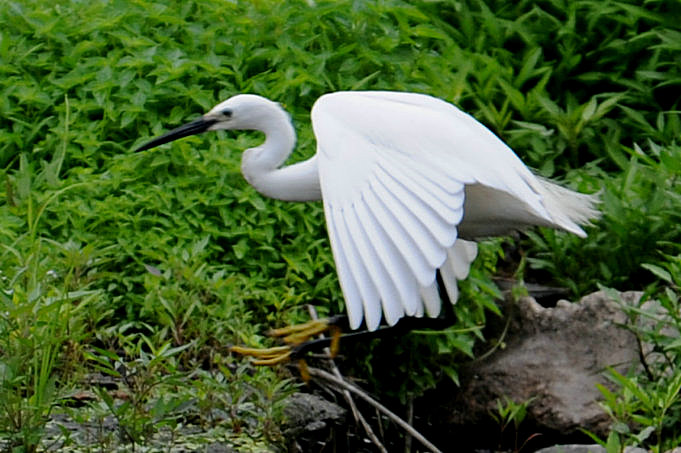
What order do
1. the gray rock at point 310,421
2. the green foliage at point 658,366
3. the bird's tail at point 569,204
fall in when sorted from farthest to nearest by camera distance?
the bird's tail at point 569,204 → the gray rock at point 310,421 → the green foliage at point 658,366

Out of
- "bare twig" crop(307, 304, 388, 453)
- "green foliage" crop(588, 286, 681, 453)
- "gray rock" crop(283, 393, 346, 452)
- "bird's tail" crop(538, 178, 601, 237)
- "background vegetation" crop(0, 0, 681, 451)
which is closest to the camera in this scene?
"green foliage" crop(588, 286, 681, 453)

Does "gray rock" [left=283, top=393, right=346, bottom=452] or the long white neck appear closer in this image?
"gray rock" [left=283, top=393, right=346, bottom=452]

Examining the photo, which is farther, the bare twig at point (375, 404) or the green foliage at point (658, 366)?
the bare twig at point (375, 404)

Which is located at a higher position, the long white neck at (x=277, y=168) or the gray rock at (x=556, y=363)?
the long white neck at (x=277, y=168)

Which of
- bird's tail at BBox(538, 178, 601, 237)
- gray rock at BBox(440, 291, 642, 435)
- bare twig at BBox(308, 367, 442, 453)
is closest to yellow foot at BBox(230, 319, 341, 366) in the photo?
Result: bare twig at BBox(308, 367, 442, 453)

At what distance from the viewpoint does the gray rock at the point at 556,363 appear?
16.1 feet

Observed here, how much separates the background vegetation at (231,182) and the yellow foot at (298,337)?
0.38ft

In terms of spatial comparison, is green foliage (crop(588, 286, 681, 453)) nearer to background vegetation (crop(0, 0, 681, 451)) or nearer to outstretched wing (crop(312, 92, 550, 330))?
background vegetation (crop(0, 0, 681, 451))

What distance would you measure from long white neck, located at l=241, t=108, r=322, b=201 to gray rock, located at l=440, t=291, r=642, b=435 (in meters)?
1.03

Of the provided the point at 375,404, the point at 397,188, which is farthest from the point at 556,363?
the point at 397,188

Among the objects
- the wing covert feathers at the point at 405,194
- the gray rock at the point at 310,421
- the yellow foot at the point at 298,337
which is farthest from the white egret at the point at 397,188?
the gray rock at the point at 310,421

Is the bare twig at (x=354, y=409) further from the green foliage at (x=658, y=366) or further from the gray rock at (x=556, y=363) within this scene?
the green foliage at (x=658, y=366)

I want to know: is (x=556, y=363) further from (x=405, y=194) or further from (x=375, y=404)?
(x=405, y=194)

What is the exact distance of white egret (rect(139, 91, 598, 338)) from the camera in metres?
3.55
